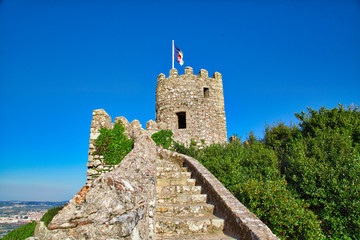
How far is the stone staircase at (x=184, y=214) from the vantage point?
12.7 feet

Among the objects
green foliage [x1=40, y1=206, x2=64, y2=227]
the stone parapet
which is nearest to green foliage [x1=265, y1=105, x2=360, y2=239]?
the stone parapet

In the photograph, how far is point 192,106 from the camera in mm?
13344

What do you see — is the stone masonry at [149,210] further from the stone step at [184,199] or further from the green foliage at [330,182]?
the green foliage at [330,182]

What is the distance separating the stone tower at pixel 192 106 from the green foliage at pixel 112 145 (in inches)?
129

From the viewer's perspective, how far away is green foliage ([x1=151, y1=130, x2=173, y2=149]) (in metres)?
11.6

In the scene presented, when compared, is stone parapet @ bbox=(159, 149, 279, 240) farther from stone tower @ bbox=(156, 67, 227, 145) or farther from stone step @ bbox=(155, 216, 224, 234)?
stone tower @ bbox=(156, 67, 227, 145)

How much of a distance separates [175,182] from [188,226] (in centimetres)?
232

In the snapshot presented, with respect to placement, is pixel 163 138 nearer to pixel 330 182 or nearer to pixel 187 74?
pixel 187 74

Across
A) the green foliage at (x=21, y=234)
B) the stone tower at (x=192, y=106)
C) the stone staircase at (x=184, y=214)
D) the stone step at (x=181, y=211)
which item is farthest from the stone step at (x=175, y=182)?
the green foliage at (x=21, y=234)

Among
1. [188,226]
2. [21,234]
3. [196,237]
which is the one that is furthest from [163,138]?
[196,237]

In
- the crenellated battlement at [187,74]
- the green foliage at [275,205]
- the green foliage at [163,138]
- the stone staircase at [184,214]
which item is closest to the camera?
the stone staircase at [184,214]

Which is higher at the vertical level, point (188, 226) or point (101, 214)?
point (101, 214)

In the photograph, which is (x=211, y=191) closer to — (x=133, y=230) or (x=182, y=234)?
(x=182, y=234)

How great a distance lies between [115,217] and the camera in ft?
7.30
